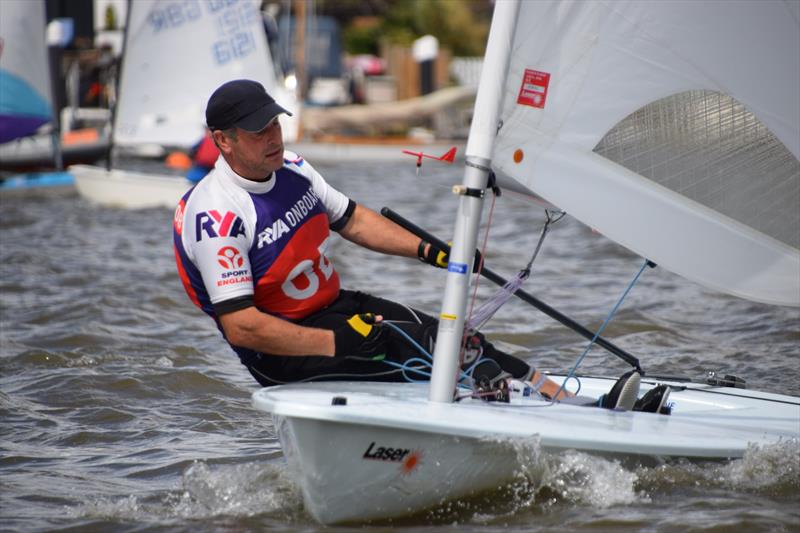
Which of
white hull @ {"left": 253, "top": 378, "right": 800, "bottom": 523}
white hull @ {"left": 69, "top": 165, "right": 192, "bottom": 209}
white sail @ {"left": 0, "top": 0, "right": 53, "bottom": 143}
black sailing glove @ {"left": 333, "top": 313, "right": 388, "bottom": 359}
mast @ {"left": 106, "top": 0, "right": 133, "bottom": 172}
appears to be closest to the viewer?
white hull @ {"left": 253, "top": 378, "right": 800, "bottom": 523}

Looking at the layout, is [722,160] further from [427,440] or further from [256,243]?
[256,243]

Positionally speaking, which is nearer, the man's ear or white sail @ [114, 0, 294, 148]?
the man's ear

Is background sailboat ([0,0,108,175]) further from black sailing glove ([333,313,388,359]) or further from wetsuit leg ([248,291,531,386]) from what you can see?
black sailing glove ([333,313,388,359])

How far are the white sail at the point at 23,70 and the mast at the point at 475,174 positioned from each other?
8.72m

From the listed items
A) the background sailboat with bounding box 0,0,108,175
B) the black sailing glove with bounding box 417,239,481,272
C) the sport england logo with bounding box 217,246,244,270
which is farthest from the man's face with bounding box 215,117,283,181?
the background sailboat with bounding box 0,0,108,175

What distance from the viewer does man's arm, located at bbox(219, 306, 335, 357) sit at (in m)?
3.22

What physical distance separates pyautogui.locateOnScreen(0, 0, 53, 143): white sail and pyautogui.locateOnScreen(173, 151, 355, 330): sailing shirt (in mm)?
8172

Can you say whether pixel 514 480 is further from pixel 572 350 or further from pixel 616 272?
pixel 616 272

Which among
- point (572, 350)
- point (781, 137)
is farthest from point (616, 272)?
point (781, 137)

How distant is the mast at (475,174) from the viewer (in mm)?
3084

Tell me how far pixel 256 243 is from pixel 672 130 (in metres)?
1.26

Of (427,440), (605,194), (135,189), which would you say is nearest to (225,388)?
(427,440)

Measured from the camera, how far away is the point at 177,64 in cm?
1324

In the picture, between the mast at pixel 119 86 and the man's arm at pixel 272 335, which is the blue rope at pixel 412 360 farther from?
the mast at pixel 119 86
